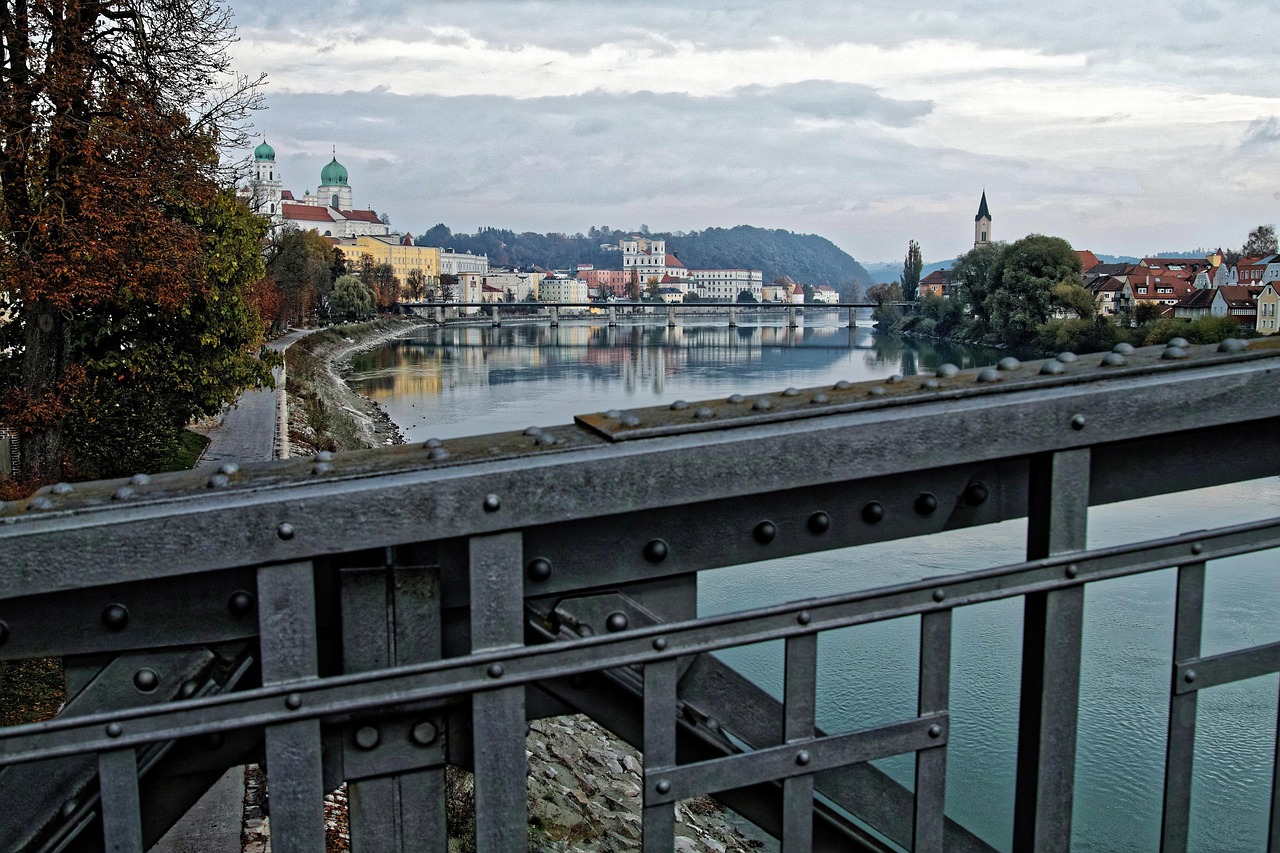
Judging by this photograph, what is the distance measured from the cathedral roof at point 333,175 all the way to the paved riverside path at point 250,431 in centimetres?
12368

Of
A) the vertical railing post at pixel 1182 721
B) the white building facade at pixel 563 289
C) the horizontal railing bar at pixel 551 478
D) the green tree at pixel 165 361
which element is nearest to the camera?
the horizontal railing bar at pixel 551 478

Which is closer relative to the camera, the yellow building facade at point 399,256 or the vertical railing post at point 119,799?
the vertical railing post at point 119,799

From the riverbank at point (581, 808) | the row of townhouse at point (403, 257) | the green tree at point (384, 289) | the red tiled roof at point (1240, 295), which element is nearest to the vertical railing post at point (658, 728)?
the riverbank at point (581, 808)

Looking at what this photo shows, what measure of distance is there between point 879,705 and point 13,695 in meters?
6.34

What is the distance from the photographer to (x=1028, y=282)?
161 ft

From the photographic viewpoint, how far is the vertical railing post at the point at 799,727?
71.4 inches

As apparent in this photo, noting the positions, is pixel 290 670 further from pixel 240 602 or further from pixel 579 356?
pixel 579 356

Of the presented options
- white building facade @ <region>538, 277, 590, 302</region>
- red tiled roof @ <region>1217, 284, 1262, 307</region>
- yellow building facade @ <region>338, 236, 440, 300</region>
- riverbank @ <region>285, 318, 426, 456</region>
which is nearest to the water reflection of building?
riverbank @ <region>285, 318, 426, 456</region>

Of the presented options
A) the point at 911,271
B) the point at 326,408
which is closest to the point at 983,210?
the point at 911,271

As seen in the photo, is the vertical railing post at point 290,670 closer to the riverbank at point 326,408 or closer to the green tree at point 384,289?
the riverbank at point 326,408

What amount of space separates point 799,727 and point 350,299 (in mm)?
70861

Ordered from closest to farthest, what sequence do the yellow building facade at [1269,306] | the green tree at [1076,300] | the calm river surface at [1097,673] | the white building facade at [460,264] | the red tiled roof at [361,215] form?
the calm river surface at [1097,673] → the yellow building facade at [1269,306] → the green tree at [1076,300] → the red tiled roof at [361,215] → the white building facade at [460,264]

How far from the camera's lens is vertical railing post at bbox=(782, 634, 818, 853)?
181cm

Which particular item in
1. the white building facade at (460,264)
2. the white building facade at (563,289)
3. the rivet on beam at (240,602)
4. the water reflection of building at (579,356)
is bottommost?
the water reflection of building at (579,356)
